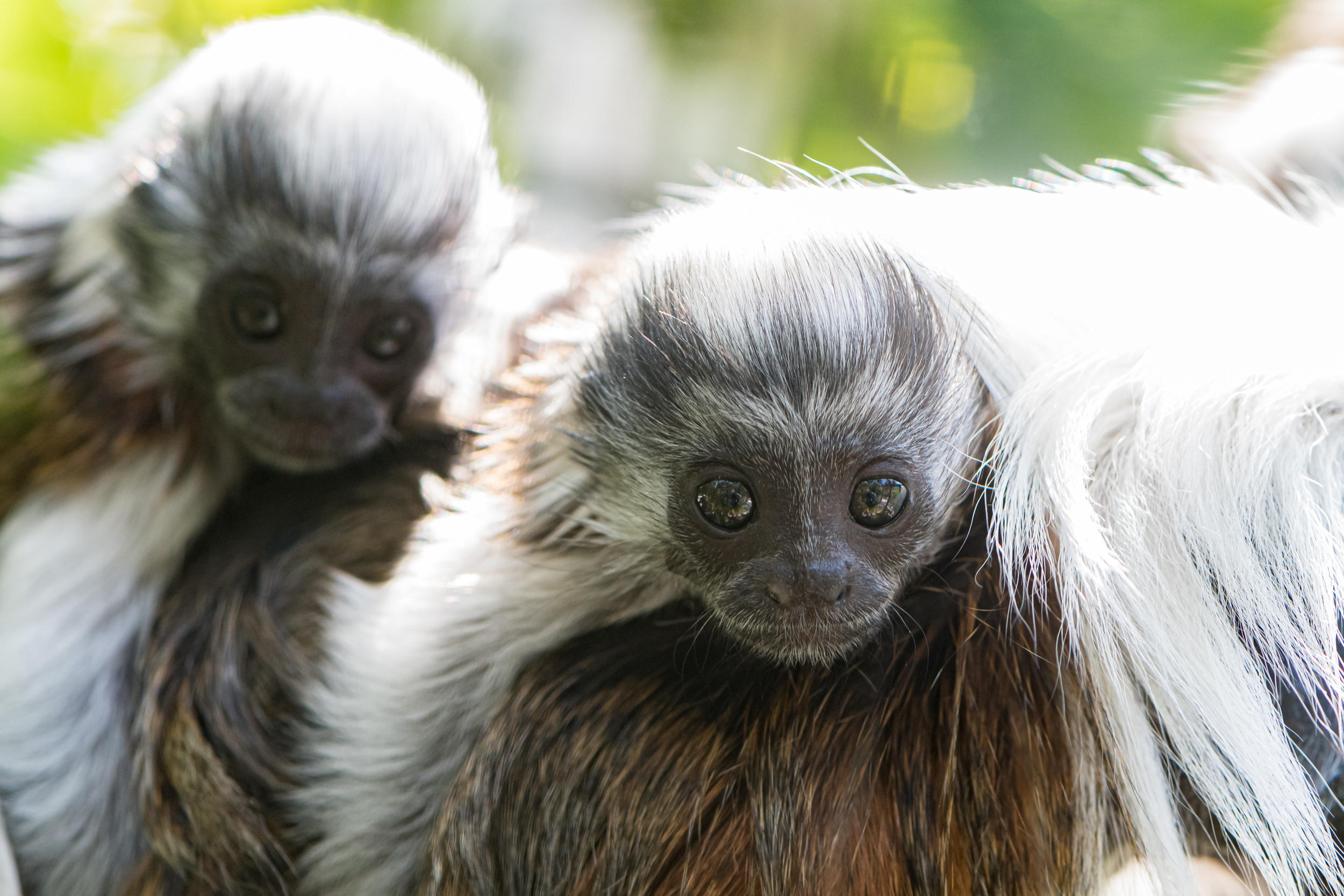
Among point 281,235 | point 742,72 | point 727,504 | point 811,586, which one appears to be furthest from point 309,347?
point 742,72

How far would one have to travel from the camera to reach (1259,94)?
1.64 meters

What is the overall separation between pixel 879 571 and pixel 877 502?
0.22 ft

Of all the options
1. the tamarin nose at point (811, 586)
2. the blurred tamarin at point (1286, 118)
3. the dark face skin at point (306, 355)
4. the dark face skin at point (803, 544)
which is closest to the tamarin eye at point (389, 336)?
the dark face skin at point (306, 355)

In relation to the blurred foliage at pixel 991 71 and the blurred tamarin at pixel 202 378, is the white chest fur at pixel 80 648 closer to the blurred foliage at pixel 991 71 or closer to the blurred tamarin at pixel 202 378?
the blurred tamarin at pixel 202 378

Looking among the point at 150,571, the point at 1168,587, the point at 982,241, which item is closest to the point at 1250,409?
the point at 1168,587

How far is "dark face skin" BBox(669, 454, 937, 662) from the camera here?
97 cm

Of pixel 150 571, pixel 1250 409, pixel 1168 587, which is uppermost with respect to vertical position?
pixel 1250 409

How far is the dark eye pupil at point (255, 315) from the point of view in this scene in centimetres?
143

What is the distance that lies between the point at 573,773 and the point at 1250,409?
0.60 meters

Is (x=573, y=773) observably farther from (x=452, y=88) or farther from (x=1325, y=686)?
(x=452, y=88)

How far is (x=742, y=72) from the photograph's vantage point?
214 centimetres

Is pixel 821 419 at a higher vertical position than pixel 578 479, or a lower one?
higher

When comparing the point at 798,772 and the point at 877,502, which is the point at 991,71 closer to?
the point at 877,502

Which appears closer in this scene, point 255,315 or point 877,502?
point 877,502
